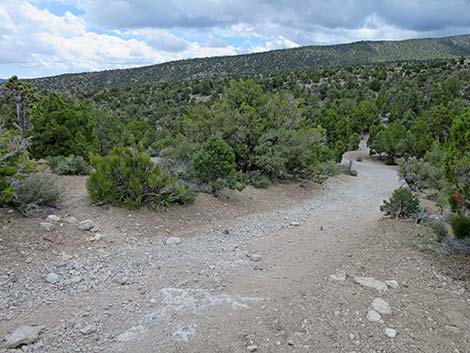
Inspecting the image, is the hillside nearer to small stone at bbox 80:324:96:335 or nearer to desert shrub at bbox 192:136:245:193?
Answer: desert shrub at bbox 192:136:245:193

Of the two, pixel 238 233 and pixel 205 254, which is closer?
pixel 205 254

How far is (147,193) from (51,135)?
6.70 m

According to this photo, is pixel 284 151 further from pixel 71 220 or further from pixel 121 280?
pixel 121 280

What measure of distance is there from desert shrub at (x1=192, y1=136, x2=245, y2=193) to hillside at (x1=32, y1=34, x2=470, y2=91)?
46419 mm

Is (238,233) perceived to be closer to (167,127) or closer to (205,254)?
(205,254)

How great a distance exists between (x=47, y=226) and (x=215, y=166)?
526 centimetres

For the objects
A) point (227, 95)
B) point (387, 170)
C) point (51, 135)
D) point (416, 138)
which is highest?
point (227, 95)

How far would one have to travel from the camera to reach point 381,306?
5289 millimetres

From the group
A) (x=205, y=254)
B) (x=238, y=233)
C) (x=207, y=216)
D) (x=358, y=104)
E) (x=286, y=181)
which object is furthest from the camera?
(x=358, y=104)

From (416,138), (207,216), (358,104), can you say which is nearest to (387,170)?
(416,138)

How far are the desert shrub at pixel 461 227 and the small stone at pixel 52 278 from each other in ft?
23.3

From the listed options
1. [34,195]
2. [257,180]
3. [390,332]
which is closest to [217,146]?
[257,180]

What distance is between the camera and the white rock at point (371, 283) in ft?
19.6

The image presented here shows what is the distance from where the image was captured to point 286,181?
15.9 m
